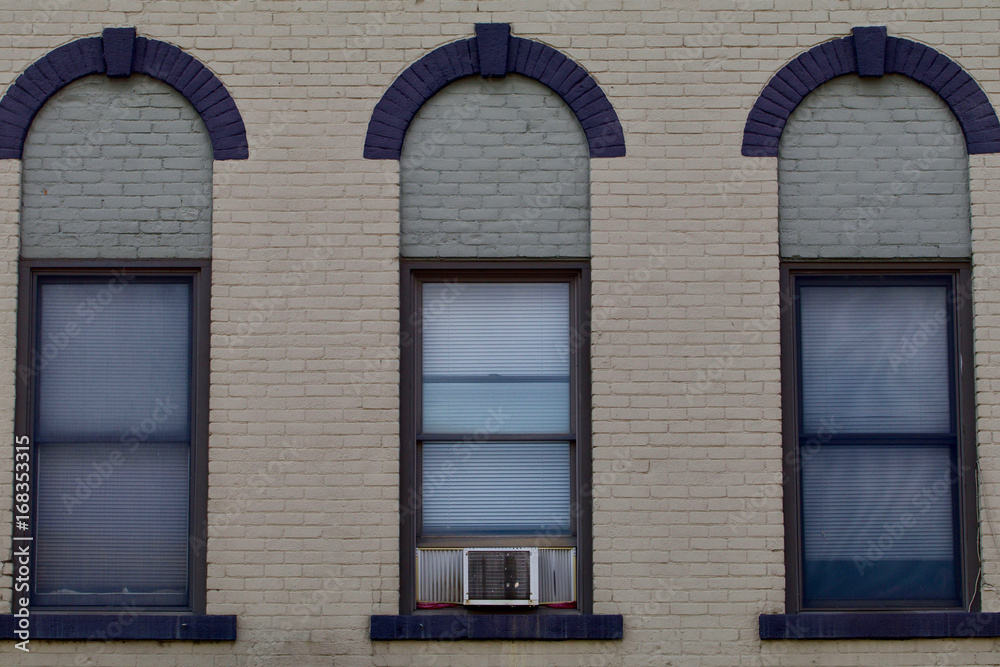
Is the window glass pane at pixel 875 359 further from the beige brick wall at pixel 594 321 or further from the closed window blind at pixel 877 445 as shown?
the beige brick wall at pixel 594 321

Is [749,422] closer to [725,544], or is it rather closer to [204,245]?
[725,544]

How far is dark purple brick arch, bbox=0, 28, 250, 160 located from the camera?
19.5ft

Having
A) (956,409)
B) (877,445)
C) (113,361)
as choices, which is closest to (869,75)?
(956,409)

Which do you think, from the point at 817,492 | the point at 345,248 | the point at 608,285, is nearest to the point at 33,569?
the point at 345,248

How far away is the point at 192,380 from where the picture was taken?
596 centimetres

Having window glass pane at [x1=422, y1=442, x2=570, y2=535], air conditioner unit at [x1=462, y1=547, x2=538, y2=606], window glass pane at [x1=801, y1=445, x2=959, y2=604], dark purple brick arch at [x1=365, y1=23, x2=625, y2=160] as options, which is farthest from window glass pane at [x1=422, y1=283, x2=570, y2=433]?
window glass pane at [x1=801, y1=445, x2=959, y2=604]

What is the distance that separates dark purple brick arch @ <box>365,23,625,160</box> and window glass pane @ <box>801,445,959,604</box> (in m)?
2.51

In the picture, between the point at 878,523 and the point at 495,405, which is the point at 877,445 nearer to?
the point at 878,523

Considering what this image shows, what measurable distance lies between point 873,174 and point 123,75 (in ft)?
16.3

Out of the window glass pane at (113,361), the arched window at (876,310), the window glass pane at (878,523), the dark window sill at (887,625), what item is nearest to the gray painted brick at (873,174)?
the arched window at (876,310)

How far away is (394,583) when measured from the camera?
5715 mm

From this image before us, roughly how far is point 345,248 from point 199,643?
2.63 meters

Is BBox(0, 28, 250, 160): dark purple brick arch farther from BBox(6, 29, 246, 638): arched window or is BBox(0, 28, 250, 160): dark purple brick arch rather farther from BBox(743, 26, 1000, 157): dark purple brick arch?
BBox(743, 26, 1000, 157): dark purple brick arch

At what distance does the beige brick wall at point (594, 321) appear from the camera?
18.7ft
